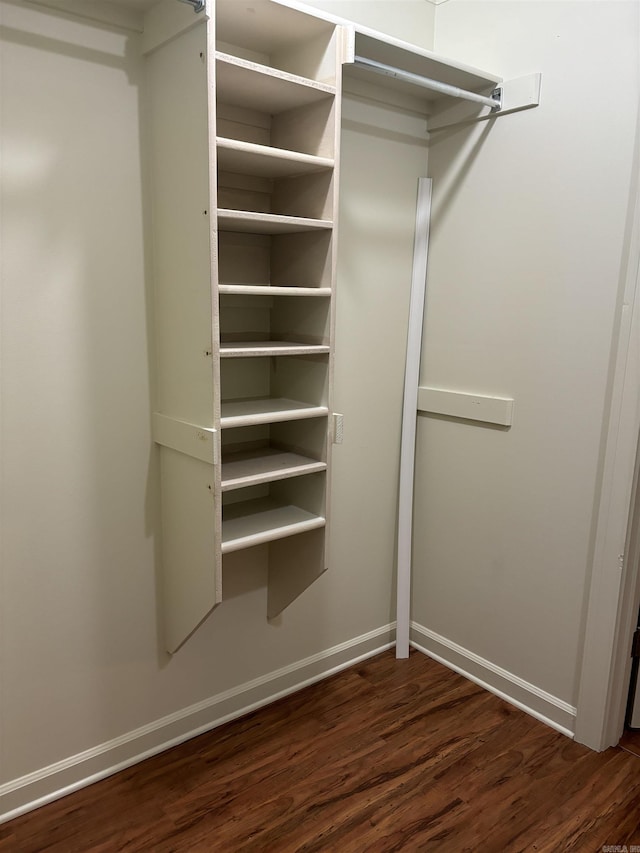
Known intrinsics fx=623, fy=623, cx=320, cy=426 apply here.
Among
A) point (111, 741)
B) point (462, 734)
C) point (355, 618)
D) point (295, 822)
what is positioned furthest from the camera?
point (355, 618)

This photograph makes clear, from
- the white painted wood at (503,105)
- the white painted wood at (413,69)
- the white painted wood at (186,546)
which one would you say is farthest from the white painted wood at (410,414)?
the white painted wood at (186,546)

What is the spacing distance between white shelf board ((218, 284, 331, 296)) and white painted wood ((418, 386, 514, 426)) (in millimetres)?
847

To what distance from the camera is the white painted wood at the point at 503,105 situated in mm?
2133

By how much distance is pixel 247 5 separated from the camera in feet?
5.43

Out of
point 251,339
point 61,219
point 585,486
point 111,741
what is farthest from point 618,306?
point 111,741

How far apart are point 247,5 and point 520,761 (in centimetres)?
247

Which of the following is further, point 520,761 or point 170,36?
point 520,761

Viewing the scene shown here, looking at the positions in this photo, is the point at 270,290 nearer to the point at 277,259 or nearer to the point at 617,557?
the point at 277,259

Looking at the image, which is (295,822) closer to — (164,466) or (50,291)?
(164,466)

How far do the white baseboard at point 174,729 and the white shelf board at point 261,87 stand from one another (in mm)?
2026

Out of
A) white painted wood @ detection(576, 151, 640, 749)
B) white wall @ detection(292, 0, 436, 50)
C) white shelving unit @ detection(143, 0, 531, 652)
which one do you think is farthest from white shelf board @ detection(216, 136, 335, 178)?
white painted wood @ detection(576, 151, 640, 749)

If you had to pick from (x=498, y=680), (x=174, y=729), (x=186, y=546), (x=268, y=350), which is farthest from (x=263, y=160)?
(x=498, y=680)

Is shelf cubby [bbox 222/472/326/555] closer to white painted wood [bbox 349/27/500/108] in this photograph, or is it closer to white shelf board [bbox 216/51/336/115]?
white shelf board [bbox 216/51/336/115]

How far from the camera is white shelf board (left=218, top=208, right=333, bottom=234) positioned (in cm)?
167
